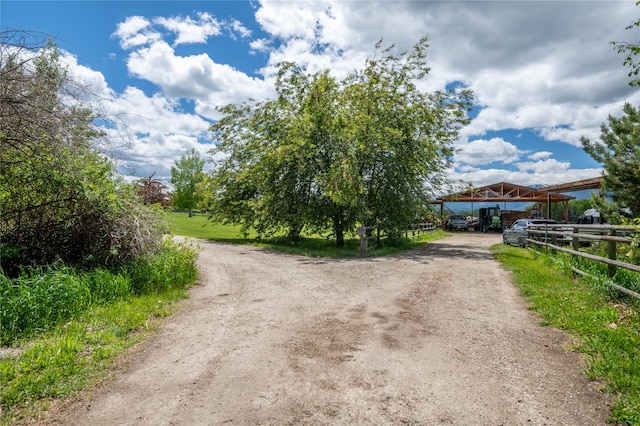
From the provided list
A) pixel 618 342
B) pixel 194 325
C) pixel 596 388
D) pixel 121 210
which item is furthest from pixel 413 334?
pixel 121 210

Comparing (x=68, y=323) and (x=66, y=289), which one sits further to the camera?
(x=66, y=289)

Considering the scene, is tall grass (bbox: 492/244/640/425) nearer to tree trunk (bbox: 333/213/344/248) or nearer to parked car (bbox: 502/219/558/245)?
tree trunk (bbox: 333/213/344/248)

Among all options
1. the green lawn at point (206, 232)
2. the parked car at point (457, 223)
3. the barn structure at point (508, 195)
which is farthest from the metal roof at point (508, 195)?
the green lawn at point (206, 232)

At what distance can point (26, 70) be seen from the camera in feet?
19.5

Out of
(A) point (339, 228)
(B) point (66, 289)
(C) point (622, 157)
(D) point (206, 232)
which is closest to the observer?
(B) point (66, 289)

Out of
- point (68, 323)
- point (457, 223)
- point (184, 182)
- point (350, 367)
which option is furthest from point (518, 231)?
point (184, 182)

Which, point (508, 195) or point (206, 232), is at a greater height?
point (508, 195)

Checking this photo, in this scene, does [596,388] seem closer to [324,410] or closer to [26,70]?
[324,410]

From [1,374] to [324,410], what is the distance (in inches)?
134

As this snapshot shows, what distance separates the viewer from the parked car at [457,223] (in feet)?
133

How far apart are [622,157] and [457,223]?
2864cm

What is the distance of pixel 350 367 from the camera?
425 cm

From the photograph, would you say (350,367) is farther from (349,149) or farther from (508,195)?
(508,195)

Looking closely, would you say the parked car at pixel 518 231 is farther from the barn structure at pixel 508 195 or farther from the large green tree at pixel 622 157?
the barn structure at pixel 508 195
